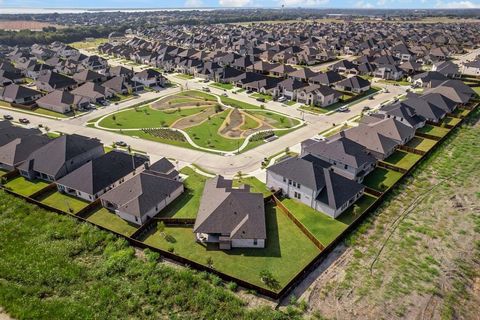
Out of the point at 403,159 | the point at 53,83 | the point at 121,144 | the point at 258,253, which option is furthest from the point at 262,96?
the point at 258,253

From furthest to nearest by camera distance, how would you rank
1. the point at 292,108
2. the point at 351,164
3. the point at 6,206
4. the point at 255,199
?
1. the point at 292,108
2. the point at 351,164
3. the point at 6,206
4. the point at 255,199

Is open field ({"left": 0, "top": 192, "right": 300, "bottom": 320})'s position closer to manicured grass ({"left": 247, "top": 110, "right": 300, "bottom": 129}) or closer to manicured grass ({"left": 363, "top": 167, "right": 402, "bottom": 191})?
manicured grass ({"left": 363, "top": 167, "right": 402, "bottom": 191})

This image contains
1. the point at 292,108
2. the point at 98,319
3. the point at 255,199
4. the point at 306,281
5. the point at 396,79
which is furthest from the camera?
the point at 396,79

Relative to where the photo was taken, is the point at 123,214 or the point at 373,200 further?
the point at 373,200

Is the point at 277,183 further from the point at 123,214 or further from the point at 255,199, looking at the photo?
the point at 123,214

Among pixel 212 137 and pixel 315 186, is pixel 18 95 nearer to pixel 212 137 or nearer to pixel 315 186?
pixel 212 137

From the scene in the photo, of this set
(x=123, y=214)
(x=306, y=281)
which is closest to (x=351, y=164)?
(x=306, y=281)

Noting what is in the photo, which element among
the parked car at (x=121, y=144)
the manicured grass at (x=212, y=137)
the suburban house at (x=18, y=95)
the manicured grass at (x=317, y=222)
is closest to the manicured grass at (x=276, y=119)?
the manicured grass at (x=212, y=137)
